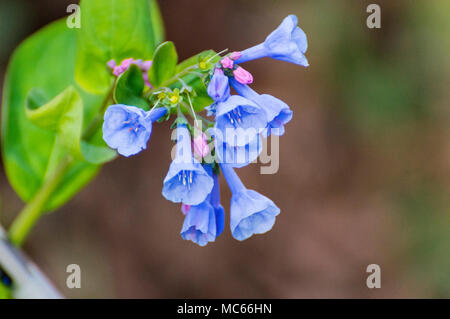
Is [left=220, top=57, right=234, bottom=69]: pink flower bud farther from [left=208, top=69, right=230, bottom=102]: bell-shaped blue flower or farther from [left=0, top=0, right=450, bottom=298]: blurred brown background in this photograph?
[left=0, top=0, right=450, bottom=298]: blurred brown background

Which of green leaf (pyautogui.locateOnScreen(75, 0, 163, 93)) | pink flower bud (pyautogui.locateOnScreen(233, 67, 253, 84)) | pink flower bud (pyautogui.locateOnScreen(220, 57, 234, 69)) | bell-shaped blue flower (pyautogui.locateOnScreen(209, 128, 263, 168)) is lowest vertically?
bell-shaped blue flower (pyautogui.locateOnScreen(209, 128, 263, 168))

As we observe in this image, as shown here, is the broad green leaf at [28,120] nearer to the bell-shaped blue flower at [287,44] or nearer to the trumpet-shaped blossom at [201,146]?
the trumpet-shaped blossom at [201,146]

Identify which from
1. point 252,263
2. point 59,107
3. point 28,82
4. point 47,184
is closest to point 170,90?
point 59,107
